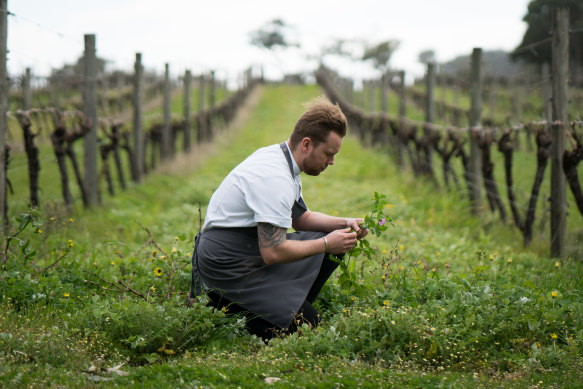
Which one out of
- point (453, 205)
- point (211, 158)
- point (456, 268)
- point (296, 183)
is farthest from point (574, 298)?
point (211, 158)

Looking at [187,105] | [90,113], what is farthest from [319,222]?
[187,105]

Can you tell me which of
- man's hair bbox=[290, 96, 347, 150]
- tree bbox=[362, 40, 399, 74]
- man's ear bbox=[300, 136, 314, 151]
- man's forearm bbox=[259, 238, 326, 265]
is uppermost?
tree bbox=[362, 40, 399, 74]

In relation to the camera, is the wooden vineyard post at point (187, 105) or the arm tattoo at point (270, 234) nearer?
the arm tattoo at point (270, 234)

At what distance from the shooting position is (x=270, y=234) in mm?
3434

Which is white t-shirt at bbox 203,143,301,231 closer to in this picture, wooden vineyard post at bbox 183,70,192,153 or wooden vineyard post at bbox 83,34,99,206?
wooden vineyard post at bbox 83,34,99,206

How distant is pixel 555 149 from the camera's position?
596 centimetres

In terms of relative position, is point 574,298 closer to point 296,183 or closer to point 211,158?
point 296,183

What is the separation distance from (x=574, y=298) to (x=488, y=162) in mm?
3945

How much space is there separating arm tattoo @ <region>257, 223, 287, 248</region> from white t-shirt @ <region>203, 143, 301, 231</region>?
0.05 meters

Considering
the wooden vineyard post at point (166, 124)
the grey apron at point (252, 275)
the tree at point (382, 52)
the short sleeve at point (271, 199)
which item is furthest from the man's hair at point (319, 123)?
the tree at point (382, 52)

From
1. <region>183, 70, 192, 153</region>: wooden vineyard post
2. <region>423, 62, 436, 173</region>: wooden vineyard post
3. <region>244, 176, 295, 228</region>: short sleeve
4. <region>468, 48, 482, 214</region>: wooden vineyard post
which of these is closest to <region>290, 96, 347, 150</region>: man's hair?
<region>244, 176, 295, 228</region>: short sleeve

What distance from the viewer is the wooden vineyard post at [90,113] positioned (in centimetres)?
920

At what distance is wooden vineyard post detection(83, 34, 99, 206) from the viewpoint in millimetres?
9195

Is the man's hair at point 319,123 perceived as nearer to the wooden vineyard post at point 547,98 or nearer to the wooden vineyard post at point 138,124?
the wooden vineyard post at point 547,98
